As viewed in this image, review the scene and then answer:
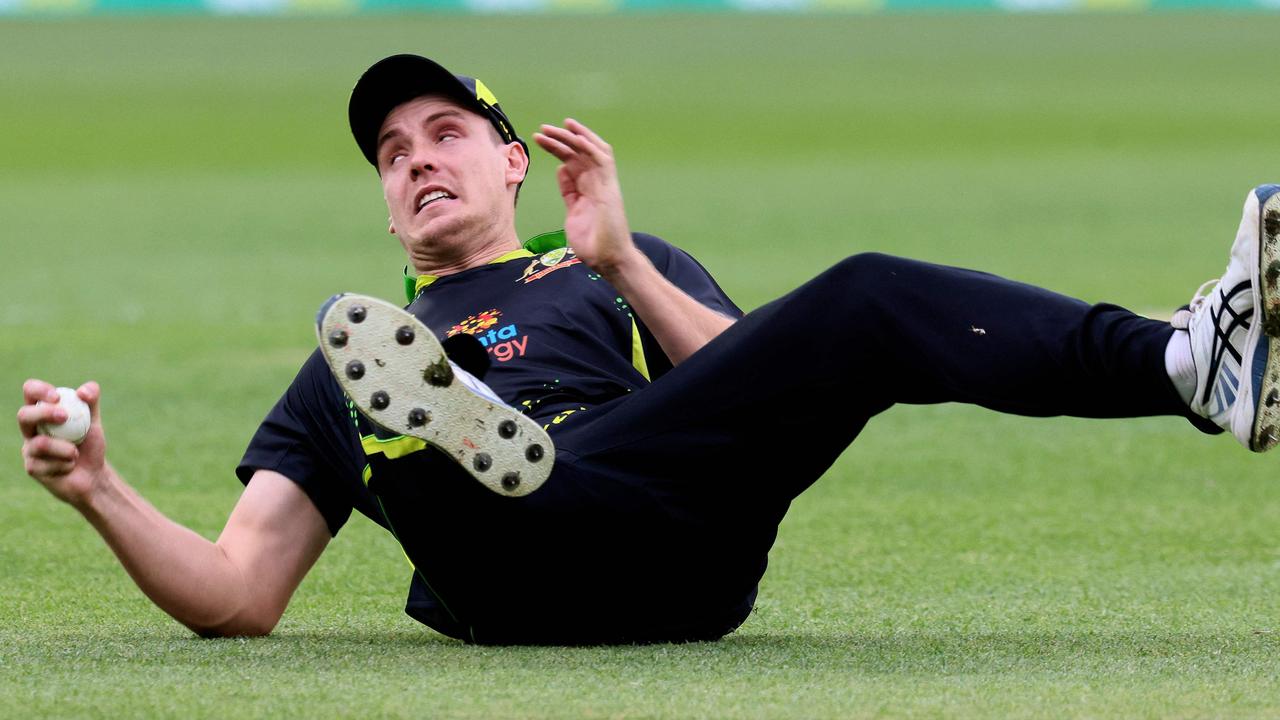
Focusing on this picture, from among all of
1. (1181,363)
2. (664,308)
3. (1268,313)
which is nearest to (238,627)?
(664,308)

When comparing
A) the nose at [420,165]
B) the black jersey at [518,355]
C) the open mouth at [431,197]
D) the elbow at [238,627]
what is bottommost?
the elbow at [238,627]

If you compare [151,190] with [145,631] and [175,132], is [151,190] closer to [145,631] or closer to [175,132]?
[175,132]

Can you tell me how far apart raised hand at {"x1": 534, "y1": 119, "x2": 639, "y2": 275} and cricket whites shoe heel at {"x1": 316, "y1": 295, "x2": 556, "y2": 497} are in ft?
1.24

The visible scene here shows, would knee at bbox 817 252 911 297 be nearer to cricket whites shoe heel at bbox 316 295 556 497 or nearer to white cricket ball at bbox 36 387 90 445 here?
cricket whites shoe heel at bbox 316 295 556 497

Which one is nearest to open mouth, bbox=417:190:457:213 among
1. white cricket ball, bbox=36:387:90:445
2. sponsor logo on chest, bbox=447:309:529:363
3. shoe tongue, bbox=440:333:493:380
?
sponsor logo on chest, bbox=447:309:529:363

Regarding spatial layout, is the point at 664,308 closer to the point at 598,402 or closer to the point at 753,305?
the point at 598,402

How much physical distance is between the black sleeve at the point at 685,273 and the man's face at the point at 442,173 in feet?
1.05

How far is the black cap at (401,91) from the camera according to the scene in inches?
149

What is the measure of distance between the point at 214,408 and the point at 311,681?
436 cm

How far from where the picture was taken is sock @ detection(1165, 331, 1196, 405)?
2.80 m

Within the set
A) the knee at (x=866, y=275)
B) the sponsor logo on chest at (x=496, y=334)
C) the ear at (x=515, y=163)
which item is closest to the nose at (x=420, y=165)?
the ear at (x=515, y=163)

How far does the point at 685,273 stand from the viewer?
3.66 metres

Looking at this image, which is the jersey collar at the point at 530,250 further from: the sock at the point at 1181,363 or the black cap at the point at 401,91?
the sock at the point at 1181,363

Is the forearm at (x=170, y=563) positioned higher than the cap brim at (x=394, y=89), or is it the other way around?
the cap brim at (x=394, y=89)
